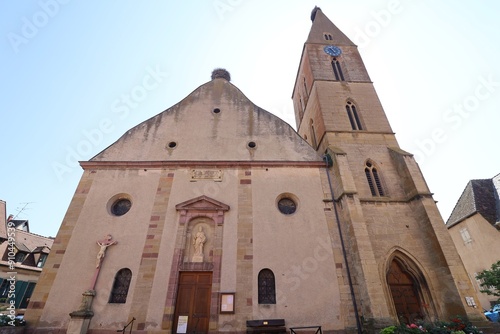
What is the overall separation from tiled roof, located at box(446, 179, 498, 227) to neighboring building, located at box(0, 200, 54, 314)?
113ft

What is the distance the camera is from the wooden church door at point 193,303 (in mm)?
8773

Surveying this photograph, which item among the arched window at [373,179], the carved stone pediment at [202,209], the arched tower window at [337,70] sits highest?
the arched tower window at [337,70]

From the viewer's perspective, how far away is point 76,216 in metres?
11.0

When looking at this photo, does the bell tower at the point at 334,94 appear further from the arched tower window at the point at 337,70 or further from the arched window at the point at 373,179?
the arched window at the point at 373,179

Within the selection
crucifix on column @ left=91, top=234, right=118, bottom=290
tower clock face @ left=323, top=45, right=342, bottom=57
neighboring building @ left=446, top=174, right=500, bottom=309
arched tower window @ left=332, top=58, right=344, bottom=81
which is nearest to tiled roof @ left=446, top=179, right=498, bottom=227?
neighboring building @ left=446, top=174, right=500, bottom=309

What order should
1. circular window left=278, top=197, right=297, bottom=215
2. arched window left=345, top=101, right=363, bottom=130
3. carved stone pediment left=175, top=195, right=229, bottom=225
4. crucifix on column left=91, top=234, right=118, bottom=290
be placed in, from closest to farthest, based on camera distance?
crucifix on column left=91, top=234, right=118, bottom=290 < carved stone pediment left=175, top=195, right=229, bottom=225 < circular window left=278, top=197, right=297, bottom=215 < arched window left=345, top=101, right=363, bottom=130

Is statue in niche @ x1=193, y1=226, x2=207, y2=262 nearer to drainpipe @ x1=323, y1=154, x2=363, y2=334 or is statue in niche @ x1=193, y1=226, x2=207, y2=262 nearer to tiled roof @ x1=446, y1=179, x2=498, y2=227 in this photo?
drainpipe @ x1=323, y1=154, x2=363, y2=334

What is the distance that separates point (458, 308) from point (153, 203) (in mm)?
12473

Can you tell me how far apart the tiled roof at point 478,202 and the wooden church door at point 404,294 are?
45.0 ft

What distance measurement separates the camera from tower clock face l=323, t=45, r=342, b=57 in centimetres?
1816

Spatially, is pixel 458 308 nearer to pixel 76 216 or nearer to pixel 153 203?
pixel 153 203

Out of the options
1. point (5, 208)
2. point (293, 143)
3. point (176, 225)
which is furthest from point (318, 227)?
point (5, 208)

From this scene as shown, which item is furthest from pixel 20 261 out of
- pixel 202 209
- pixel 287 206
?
pixel 287 206

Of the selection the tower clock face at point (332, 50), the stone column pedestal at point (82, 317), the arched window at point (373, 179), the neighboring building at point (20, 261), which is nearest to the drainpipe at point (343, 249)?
the arched window at point (373, 179)
